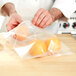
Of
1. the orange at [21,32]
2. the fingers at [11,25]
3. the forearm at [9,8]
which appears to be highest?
the forearm at [9,8]

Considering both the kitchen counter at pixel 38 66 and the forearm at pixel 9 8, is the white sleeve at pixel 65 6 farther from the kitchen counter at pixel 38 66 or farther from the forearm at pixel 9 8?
the kitchen counter at pixel 38 66

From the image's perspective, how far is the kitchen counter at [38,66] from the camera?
69 cm

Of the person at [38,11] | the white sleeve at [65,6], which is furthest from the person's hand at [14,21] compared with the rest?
the white sleeve at [65,6]

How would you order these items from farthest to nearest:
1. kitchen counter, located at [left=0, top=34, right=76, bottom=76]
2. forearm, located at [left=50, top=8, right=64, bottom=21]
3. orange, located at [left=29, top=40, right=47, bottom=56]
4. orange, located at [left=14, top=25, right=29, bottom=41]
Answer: forearm, located at [left=50, top=8, right=64, bottom=21], orange, located at [left=14, top=25, right=29, bottom=41], orange, located at [left=29, top=40, right=47, bottom=56], kitchen counter, located at [left=0, top=34, right=76, bottom=76]

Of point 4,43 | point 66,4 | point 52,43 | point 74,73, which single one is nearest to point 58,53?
point 52,43

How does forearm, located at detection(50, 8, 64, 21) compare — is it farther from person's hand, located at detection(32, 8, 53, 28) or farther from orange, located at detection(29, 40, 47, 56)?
orange, located at detection(29, 40, 47, 56)

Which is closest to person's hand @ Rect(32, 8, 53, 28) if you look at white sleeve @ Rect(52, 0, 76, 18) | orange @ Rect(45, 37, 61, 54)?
orange @ Rect(45, 37, 61, 54)

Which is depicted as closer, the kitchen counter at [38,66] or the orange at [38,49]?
the kitchen counter at [38,66]

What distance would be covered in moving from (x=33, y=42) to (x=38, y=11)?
0.62ft

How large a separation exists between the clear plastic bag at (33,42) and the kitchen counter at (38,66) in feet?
0.11

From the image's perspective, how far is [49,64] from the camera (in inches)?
29.9

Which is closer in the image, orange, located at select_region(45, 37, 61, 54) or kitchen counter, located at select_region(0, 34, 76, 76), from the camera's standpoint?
kitchen counter, located at select_region(0, 34, 76, 76)

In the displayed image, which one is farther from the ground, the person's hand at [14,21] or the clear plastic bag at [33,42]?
the person's hand at [14,21]

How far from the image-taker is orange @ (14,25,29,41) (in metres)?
0.92
